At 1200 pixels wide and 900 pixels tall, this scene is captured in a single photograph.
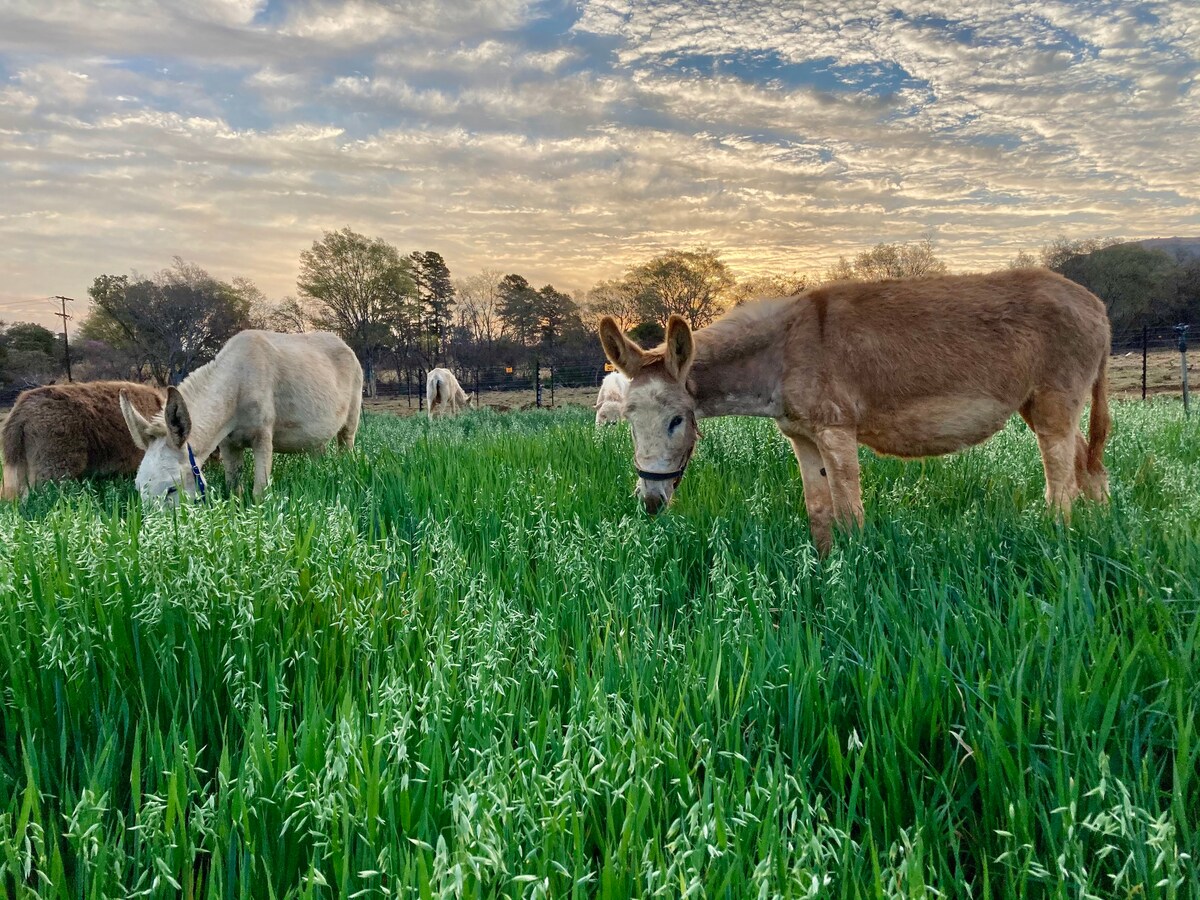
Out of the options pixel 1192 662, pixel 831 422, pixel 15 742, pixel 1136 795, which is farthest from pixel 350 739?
pixel 831 422

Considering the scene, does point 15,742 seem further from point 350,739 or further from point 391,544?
point 391,544

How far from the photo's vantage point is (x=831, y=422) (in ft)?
16.0

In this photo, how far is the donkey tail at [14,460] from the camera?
297 inches

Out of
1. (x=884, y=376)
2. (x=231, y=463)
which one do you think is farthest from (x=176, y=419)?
(x=884, y=376)

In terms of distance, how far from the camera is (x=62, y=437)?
25.0ft

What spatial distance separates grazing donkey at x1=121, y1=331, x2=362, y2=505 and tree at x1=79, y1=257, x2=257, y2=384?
4854 centimetres

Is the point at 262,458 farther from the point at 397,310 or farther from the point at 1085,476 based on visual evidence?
the point at 397,310

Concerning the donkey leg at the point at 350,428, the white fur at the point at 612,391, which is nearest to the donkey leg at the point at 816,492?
the donkey leg at the point at 350,428

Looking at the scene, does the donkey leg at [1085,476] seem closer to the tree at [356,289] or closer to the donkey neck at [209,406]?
the donkey neck at [209,406]

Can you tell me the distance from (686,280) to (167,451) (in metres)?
51.2

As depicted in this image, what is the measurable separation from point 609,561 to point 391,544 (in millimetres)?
1565

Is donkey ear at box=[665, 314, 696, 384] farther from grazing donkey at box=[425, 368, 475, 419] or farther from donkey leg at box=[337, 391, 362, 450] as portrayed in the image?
grazing donkey at box=[425, 368, 475, 419]

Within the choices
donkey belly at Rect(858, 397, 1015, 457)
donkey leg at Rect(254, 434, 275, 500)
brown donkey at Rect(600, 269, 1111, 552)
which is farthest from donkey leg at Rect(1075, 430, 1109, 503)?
donkey leg at Rect(254, 434, 275, 500)

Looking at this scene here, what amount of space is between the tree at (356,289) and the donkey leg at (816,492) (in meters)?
51.4
